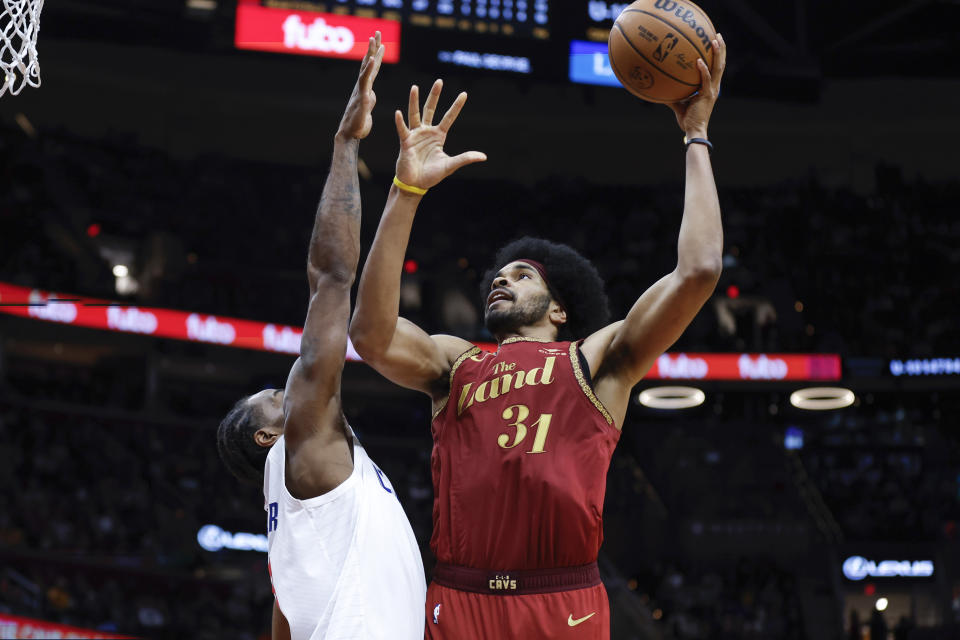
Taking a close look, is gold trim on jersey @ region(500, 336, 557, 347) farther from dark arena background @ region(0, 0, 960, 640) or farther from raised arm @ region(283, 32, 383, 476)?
dark arena background @ region(0, 0, 960, 640)

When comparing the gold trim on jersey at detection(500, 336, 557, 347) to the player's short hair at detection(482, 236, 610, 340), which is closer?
the gold trim on jersey at detection(500, 336, 557, 347)

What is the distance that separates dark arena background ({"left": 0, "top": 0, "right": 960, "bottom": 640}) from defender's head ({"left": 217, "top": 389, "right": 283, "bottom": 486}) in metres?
10.2

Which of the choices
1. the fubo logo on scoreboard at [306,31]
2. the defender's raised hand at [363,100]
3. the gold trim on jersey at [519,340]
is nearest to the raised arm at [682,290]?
the gold trim on jersey at [519,340]

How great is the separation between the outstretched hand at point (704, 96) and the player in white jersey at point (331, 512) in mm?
986

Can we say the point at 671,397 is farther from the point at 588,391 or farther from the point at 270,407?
the point at 270,407

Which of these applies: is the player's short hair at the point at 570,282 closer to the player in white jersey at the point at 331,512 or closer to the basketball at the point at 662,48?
the basketball at the point at 662,48

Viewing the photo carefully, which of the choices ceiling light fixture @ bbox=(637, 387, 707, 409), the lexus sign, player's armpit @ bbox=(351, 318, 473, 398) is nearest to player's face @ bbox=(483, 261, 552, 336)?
player's armpit @ bbox=(351, 318, 473, 398)

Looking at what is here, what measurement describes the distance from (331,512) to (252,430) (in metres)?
0.49

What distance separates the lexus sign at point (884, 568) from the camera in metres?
16.7

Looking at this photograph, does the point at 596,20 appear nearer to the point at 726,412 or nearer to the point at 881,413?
the point at 726,412

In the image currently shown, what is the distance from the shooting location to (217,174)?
59.0ft

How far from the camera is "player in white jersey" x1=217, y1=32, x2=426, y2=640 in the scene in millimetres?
2826

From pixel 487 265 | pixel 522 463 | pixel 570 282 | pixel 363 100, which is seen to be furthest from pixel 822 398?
pixel 363 100

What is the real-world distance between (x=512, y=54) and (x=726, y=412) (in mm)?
8244
